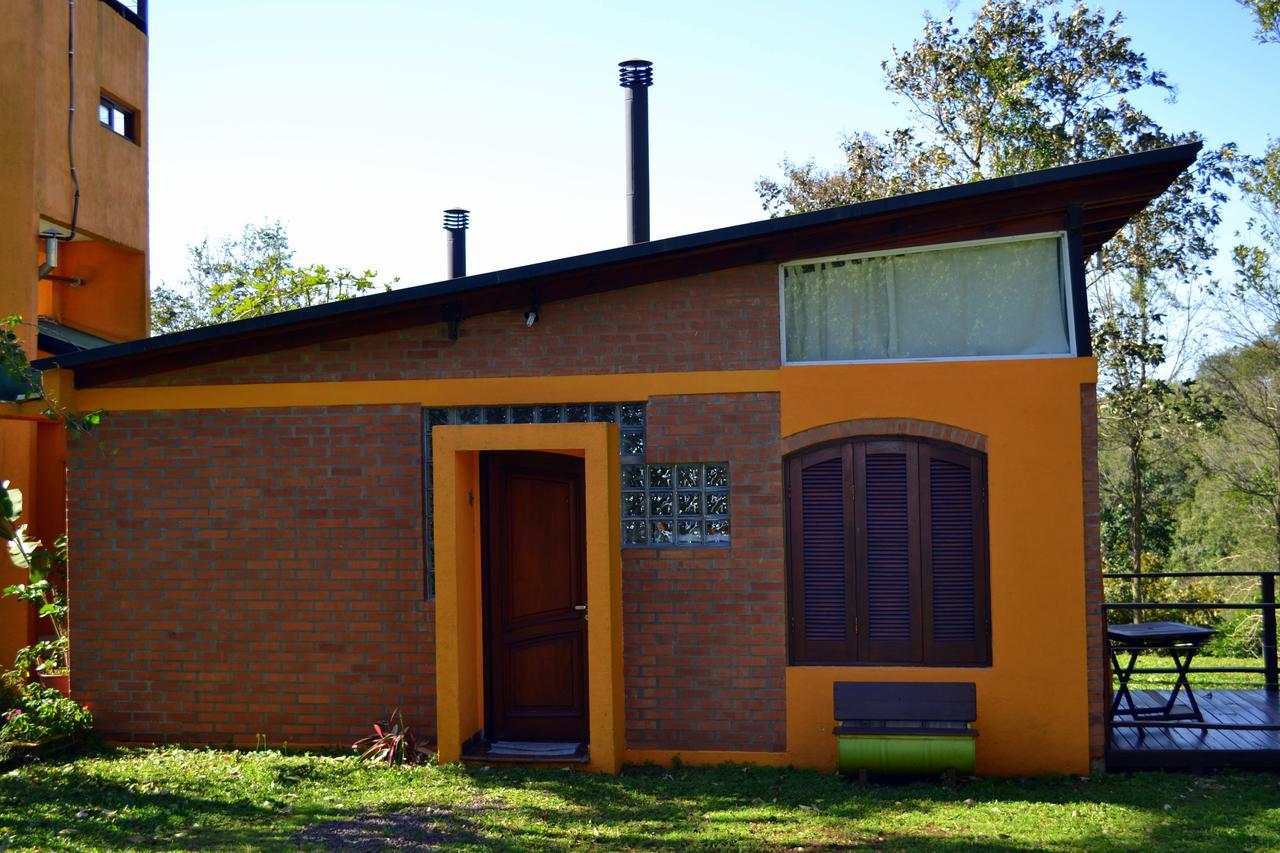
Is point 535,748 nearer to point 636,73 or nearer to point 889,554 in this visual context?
point 889,554

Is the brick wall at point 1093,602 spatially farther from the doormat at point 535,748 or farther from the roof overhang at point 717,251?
the doormat at point 535,748

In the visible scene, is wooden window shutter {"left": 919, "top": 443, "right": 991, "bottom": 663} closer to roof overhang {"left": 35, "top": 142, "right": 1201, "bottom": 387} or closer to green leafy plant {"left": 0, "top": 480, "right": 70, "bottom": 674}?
roof overhang {"left": 35, "top": 142, "right": 1201, "bottom": 387}

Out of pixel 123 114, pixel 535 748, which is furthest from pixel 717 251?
pixel 123 114

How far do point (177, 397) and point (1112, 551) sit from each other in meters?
19.5

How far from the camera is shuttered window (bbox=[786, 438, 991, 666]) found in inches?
340

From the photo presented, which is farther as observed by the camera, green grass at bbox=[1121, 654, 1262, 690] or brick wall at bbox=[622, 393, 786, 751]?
green grass at bbox=[1121, 654, 1262, 690]

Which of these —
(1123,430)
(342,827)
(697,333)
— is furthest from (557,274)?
(1123,430)

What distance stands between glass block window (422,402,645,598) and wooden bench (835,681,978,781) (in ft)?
7.63

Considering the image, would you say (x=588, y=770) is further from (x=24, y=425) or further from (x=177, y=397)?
(x=24, y=425)

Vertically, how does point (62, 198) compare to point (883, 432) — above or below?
above

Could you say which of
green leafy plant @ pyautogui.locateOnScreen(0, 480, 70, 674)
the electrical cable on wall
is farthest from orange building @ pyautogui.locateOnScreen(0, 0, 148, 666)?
green leafy plant @ pyautogui.locateOnScreen(0, 480, 70, 674)

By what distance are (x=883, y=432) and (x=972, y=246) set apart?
153 cm

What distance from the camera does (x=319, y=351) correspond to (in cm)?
936

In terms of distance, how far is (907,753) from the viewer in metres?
8.23
